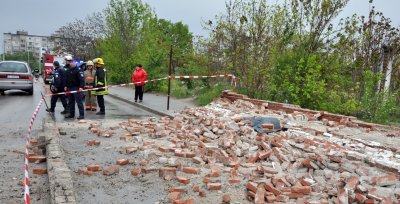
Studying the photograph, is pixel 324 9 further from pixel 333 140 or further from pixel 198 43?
pixel 198 43

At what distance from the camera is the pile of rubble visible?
442 cm

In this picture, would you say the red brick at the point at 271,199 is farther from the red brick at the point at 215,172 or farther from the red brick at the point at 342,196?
the red brick at the point at 215,172

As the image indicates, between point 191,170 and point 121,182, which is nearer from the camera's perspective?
point 121,182

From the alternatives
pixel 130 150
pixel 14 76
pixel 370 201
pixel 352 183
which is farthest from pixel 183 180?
pixel 14 76

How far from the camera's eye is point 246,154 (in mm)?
6152

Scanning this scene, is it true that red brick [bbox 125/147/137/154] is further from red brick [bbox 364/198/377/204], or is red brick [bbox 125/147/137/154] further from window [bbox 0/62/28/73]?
window [bbox 0/62/28/73]

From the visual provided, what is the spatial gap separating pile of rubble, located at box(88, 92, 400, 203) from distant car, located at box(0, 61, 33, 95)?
10.8 m

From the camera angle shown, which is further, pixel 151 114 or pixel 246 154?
pixel 151 114

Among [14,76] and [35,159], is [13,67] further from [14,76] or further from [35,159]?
[35,159]

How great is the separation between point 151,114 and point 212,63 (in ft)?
16.6

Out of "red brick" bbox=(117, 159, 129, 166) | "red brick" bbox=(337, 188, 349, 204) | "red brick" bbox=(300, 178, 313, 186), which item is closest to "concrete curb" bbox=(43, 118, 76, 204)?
"red brick" bbox=(117, 159, 129, 166)

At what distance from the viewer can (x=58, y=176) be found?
4.77 metres

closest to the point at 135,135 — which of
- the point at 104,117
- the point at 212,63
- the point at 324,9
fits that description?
the point at 104,117

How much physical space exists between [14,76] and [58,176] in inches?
567
